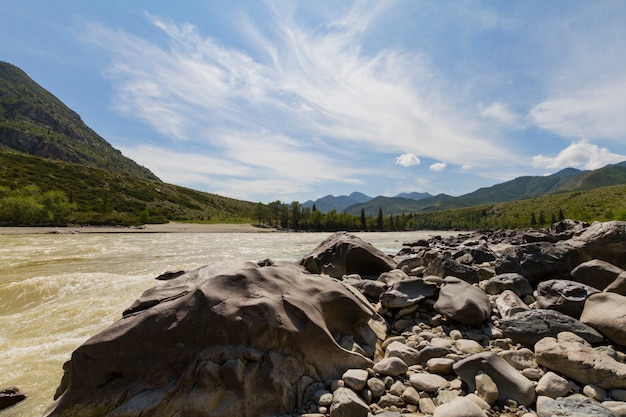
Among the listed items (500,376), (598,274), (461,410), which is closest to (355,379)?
(461,410)

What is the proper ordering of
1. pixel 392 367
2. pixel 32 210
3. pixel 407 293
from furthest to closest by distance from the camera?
pixel 32 210, pixel 407 293, pixel 392 367

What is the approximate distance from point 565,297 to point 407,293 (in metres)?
3.90

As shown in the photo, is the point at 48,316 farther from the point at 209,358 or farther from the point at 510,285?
the point at 510,285

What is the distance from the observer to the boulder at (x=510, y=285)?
9.84 meters

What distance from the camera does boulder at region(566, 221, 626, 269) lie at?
11086 mm

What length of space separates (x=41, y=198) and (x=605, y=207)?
8136 inches

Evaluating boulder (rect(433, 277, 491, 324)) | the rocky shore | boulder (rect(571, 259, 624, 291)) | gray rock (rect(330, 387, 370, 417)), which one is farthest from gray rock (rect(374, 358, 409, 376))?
boulder (rect(571, 259, 624, 291))

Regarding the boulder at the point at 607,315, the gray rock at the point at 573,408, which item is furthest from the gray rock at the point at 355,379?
the boulder at the point at 607,315

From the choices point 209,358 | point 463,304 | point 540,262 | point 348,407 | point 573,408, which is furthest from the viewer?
point 540,262

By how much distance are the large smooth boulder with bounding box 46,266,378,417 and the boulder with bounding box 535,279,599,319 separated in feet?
18.0

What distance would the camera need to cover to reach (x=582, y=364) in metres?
4.94

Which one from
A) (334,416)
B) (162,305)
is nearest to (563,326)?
(334,416)

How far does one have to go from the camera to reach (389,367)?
5699 mm

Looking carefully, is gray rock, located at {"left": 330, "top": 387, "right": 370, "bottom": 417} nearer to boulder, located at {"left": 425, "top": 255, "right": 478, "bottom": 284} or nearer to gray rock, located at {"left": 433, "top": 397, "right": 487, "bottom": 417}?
gray rock, located at {"left": 433, "top": 397, "right": 487, "bottom": 417}
